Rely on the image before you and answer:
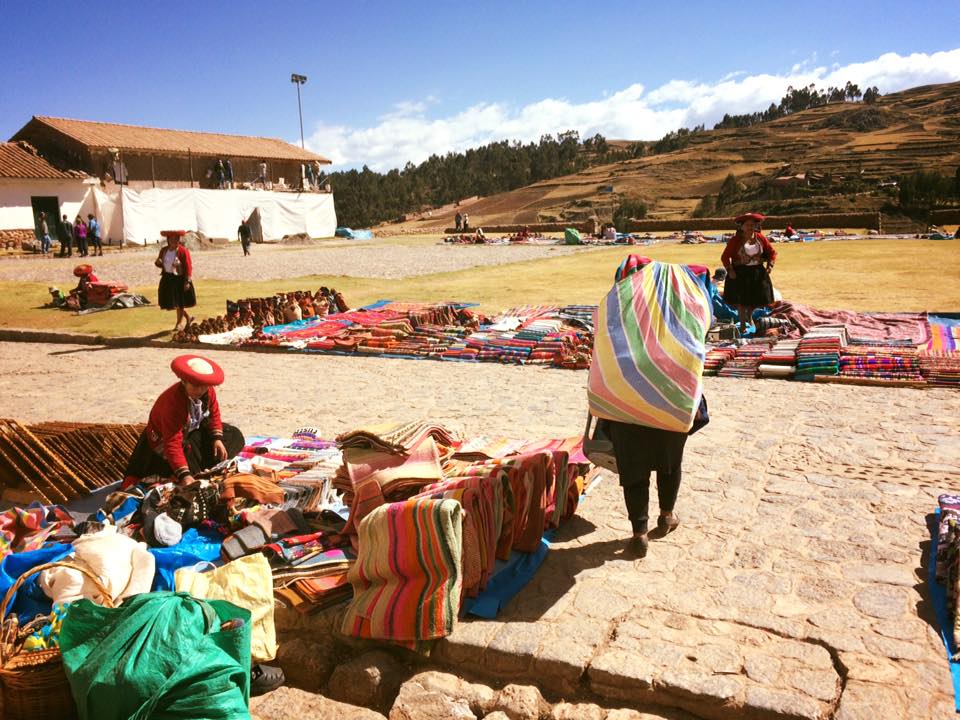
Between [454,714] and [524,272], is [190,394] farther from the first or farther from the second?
[524,272]

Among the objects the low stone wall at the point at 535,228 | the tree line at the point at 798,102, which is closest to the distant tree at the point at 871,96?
the tree line at the point at 798,102

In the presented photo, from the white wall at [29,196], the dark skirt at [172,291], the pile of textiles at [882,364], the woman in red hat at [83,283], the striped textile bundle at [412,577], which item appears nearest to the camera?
the striped textile bundle at [412,577]

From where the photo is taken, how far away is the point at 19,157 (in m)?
33.5

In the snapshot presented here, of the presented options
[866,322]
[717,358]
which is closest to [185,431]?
[717,358]

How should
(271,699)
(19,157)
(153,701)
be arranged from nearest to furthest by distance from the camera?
1. (153,701)
2. (271,699)
3. (19,157)

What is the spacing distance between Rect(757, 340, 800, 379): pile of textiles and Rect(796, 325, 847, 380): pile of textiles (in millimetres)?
73

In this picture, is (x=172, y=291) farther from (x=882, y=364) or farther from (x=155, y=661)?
(x=155, y=661)

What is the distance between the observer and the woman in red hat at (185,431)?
481 cm

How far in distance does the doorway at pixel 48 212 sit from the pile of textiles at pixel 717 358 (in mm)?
32177

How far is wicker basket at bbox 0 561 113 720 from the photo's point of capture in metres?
3.05

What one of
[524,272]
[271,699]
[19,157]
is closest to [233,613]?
[271,699]

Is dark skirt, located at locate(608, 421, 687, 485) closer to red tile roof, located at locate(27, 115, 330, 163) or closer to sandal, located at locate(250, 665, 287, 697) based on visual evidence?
sandal, located at locate(250, 665, 287, 697)

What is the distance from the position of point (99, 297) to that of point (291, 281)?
5085 mm

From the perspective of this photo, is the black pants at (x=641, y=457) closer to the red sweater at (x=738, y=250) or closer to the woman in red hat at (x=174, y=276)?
the red sweater at (x=738, y=250)
